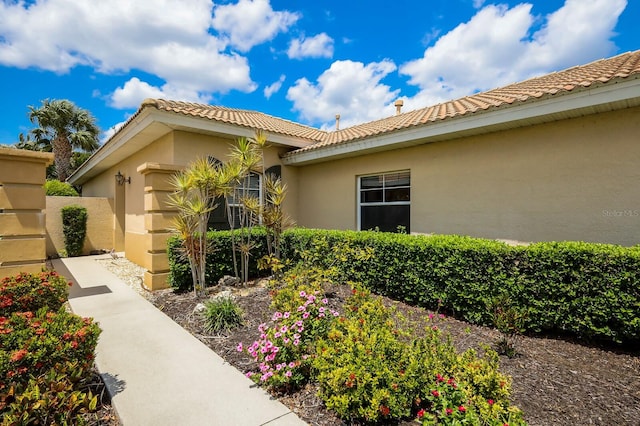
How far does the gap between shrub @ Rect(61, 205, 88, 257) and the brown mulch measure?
35.7ft

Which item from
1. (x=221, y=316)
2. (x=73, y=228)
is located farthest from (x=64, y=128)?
(x=221, y=316)

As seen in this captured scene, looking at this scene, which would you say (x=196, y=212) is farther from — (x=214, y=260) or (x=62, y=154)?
(x=62, y=154)

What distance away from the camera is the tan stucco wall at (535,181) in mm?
5289

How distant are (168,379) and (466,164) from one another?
7.27 m

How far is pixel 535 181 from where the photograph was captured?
621 centimetres

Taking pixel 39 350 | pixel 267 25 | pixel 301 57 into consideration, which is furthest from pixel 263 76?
pixel 39 350

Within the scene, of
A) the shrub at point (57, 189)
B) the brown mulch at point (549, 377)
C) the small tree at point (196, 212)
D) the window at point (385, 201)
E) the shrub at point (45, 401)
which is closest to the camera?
the shrub at point (45, 401)

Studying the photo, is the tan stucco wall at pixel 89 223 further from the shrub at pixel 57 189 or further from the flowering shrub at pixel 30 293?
the flowering shrub at pixel 30 293

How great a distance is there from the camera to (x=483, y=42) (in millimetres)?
8430

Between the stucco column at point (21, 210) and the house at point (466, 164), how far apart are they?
1977mm

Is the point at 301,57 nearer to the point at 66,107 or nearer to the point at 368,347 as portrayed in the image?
the point at 368,347

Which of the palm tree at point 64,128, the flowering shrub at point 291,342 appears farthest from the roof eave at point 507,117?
the palm tree at point 64,128

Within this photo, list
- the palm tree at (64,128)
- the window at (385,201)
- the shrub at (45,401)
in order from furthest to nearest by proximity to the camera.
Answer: the palm tree at (64,128)
the window at (385,201)
the shrub at (45,401)

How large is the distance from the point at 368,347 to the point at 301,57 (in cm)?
1238
